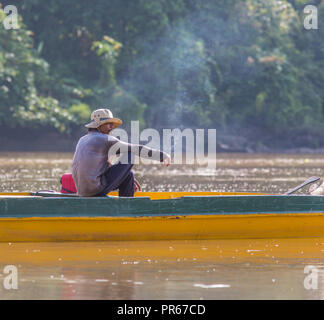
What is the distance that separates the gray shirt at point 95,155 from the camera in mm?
9430

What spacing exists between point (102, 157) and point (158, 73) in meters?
31.2

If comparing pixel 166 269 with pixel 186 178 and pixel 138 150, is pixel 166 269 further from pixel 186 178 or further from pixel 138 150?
pixel 186 178

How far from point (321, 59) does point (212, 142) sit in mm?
10023

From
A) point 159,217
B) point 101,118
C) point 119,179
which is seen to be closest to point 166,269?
point 159,217

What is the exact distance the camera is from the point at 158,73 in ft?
Result: 133

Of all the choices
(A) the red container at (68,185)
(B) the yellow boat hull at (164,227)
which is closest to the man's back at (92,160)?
(B) the yellow boat hull at (164,227)

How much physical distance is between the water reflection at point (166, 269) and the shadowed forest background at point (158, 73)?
1080 inches

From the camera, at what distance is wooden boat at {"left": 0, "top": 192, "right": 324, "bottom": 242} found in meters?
9.46

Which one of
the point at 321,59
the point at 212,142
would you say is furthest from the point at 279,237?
the point at 321,59

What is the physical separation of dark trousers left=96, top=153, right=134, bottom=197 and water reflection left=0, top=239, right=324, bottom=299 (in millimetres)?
578

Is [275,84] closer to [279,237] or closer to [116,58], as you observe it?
[116,58]

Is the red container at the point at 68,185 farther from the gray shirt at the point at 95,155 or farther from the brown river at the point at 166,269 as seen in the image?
the brown river at the point at 166,269

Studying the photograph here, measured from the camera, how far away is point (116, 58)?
4103 centimetres

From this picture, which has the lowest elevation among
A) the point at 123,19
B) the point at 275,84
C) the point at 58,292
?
the point at 58,292
